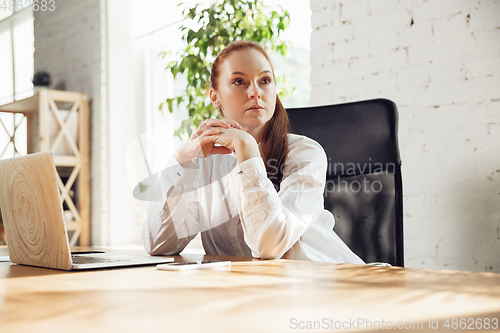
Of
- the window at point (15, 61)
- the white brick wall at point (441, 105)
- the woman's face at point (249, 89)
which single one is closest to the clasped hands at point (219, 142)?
the woman's face at point (249, 89)

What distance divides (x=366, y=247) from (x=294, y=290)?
84cm

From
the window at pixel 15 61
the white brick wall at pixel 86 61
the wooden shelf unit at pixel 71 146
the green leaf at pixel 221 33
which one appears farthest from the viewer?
the window at pixel 15 61

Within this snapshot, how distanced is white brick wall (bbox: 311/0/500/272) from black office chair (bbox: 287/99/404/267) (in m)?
0.63

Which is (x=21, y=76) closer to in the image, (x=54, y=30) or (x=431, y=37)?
→ (x=54, y=30)

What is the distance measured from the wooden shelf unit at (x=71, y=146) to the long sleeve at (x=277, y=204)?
2.93m

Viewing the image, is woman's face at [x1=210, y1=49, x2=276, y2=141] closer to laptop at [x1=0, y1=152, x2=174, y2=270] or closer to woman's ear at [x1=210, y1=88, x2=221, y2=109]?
woman's ear at [x1=210, y1=88, x2=221, y2=109]

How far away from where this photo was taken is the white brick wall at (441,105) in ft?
5.86

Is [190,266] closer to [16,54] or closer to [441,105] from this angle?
[441,105]

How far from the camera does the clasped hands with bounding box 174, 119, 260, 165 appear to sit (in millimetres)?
1154

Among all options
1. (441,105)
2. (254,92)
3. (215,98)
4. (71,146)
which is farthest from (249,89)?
(71,146)

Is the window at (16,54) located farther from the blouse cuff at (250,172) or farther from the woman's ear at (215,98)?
the blouse cuff at (250,172)

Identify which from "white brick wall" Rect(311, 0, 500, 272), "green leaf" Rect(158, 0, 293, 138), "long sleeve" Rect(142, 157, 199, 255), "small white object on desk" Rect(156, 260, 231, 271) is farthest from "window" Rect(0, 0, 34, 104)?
"small white object on desk" Rect(156, 260, 231, 271)

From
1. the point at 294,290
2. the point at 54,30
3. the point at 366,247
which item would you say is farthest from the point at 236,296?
the point at 54,30

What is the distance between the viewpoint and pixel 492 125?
5.82ft
